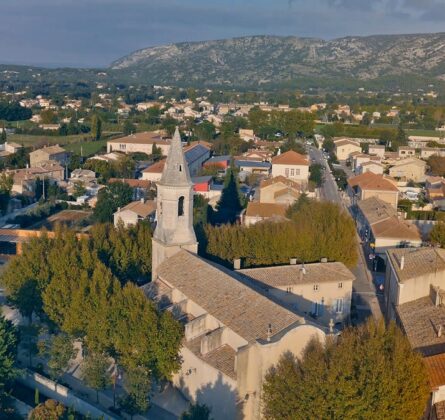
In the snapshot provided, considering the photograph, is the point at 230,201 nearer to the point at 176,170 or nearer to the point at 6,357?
the point at 176,170

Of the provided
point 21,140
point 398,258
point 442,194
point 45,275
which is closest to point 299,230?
point 398,258

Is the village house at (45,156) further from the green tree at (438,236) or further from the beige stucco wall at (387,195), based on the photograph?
the green tree at (438,236)

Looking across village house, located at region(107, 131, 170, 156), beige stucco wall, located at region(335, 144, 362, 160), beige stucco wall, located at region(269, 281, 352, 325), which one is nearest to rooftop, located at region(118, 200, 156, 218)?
beige stucco wall, located at region(269, 281, 352, 325)

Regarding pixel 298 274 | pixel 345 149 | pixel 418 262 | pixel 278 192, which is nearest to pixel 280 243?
pixel 298 274

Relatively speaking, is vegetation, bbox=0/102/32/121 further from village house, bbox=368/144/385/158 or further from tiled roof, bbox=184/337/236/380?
tiled roof, bbox=184/337/236/380

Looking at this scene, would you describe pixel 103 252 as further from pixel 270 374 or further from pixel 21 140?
pixel 21 140

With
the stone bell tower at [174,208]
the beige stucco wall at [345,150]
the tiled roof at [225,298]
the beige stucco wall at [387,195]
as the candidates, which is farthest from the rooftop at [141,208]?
the beige stucco wall at [345,150]
